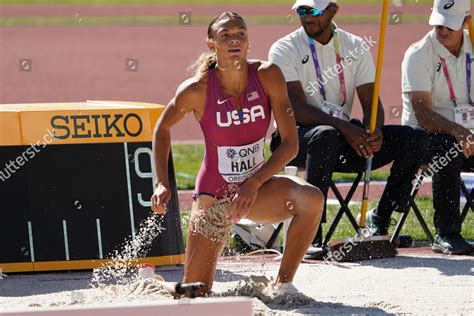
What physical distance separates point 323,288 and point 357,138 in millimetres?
1503

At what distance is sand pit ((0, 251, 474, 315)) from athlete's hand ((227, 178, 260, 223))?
477 mm

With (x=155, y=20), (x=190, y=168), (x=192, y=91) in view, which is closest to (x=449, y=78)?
Answer: (x=192, y=91)

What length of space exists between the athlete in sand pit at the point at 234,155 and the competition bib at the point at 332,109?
183 centimetres

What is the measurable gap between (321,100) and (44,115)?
1996 mm

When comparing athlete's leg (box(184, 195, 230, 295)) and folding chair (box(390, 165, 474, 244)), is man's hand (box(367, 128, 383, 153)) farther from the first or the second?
athlete's leg (box(184, 195, 230, 295))

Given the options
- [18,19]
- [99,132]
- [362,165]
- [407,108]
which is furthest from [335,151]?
[18,19]

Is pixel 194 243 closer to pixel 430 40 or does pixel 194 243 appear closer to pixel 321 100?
pixel 321 100

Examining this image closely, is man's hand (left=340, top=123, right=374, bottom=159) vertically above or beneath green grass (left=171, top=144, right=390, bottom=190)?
above

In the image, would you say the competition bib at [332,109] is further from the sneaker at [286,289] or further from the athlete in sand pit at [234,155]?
the sneaker at [286,289]

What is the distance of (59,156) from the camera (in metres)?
7.54

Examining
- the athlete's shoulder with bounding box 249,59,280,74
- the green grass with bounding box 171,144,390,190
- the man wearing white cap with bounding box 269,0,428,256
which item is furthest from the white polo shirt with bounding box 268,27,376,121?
the green grass with bounding box 171,144,390,190

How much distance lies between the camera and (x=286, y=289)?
6297 millimetres

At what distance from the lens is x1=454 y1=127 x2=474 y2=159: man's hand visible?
820 centimetres

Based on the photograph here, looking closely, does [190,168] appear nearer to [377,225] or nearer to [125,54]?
[125,54]
